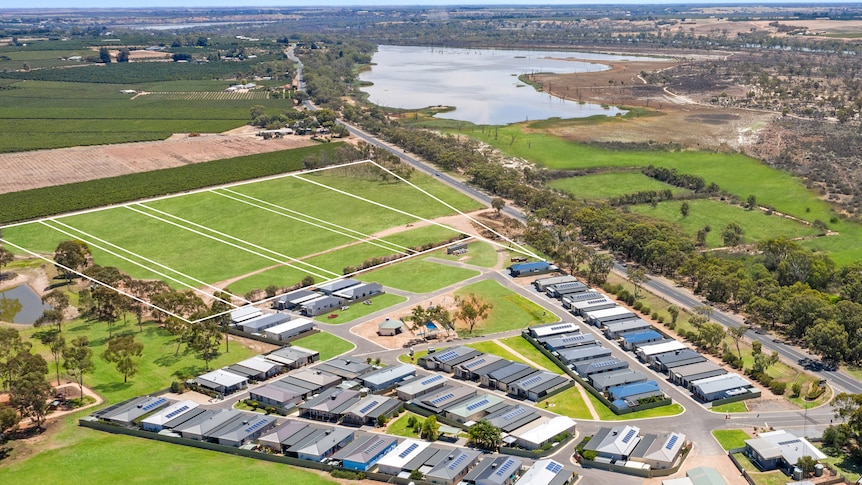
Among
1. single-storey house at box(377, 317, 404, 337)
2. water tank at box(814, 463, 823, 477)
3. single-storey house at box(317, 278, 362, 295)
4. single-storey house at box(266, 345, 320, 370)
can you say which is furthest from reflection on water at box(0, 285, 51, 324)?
water tank at box(814, 463, 823, 477)

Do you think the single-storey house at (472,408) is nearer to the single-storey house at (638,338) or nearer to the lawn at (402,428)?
the lawn at (402,428)

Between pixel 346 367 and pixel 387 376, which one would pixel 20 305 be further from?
pixel 387 376

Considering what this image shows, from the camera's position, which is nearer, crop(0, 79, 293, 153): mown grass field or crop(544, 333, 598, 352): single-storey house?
crop(544, 333, 598, 352): single-storey house

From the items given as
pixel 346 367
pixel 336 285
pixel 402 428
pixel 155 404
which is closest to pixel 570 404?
pixel 402 428

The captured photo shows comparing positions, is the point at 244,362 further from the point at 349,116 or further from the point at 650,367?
the point at 349,116

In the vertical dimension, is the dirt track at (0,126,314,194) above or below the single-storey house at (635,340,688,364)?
above

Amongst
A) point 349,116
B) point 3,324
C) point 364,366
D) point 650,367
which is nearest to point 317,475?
point 364,366

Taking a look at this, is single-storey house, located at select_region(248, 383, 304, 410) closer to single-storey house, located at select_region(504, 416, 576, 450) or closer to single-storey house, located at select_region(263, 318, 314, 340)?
single-storey house, located at select_region(263, 318, 314, 340)
